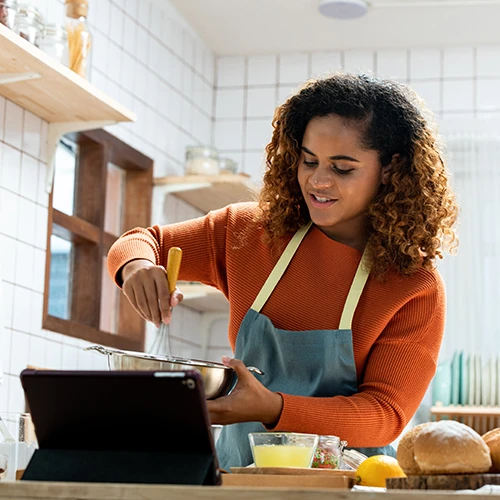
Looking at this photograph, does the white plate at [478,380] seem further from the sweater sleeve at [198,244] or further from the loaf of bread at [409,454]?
the loaf of bread at [409,454]

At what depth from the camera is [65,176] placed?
3820mm

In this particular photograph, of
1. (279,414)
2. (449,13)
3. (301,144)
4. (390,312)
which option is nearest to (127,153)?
(449,13)

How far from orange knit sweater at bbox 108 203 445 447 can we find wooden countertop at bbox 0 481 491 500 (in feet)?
1.96

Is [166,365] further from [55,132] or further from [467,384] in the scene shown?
[467,384]

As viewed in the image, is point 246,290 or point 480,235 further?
point 480,235

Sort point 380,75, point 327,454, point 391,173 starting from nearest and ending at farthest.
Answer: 1. point 327,454
2. point 391,173
3. point 380,75

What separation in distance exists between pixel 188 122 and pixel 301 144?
2.56 meters

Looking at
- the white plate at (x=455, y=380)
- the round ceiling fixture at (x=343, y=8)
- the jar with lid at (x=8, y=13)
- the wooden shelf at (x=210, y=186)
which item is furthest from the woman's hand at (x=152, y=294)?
the white plate at (x=455, y=380)

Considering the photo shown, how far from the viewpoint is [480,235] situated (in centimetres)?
455

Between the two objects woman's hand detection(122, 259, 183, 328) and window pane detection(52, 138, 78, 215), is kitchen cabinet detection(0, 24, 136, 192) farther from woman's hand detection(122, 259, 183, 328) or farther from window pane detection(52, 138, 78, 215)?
woman's hand detection(122, 259, 183, 328)

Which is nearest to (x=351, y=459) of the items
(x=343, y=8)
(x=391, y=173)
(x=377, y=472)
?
(x=377, y=472)

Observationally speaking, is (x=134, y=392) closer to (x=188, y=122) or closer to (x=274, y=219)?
(x=274, y=219)

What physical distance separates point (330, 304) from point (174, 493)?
3.25 feet

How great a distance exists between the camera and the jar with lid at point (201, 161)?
4.28 metres
